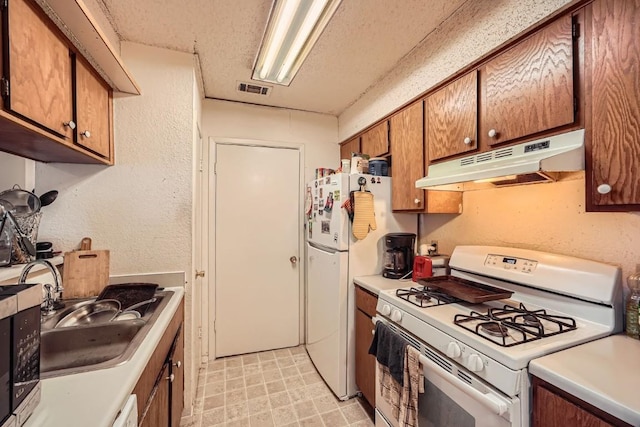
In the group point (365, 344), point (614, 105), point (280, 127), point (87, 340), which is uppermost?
point (280, 127)

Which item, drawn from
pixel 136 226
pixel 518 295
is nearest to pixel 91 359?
pixel 136 226

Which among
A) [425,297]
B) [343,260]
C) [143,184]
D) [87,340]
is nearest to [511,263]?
[425,297]

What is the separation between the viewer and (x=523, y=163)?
1.07m

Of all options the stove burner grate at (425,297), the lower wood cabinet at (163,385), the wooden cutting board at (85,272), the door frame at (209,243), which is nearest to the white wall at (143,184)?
the wooden cutting board at (85,272)

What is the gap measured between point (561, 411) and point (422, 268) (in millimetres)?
1059

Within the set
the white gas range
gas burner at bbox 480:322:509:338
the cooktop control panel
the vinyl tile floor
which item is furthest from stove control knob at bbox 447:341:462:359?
the vinyl tile floor

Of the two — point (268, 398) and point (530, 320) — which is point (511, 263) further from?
point (268, 398)

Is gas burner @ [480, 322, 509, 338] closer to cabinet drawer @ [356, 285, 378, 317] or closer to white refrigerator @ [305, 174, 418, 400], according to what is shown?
cabinet drawer @ [356, 285, 378, 317]

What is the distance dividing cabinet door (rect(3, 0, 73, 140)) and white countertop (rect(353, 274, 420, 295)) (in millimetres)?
1747

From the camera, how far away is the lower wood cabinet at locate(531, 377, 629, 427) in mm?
731

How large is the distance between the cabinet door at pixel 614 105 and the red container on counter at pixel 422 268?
0.94 m

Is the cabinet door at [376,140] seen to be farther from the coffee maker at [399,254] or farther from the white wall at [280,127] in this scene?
the coffee maker at [399,254]

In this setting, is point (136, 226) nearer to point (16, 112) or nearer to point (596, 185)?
point (16, 112)

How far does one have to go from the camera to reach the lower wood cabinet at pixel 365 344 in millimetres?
1779
